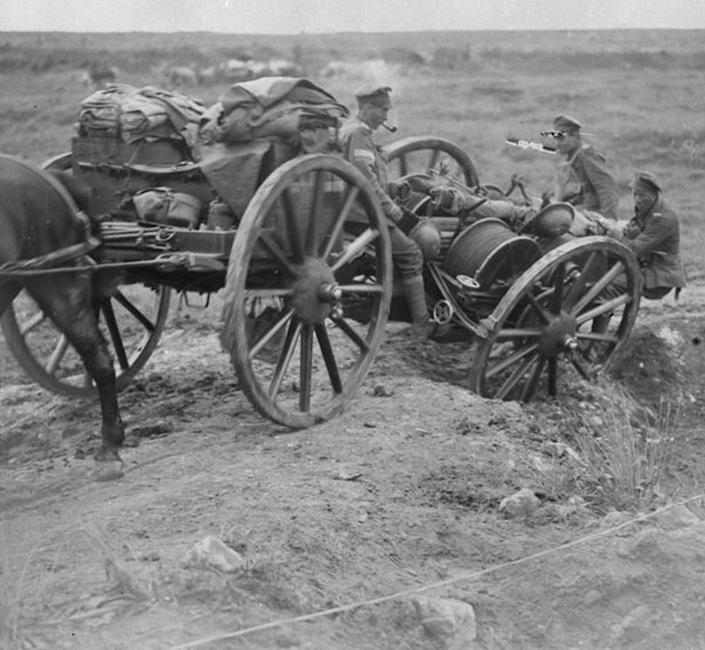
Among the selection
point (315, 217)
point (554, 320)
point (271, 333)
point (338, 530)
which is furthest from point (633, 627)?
point (554, 320)

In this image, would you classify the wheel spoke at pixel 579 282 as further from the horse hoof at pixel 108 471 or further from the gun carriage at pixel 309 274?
the horse hoof at pixel 108 471

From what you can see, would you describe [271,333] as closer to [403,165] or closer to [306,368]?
[306,368]

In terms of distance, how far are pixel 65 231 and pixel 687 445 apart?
4.90 metres

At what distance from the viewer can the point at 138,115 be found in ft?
23.0

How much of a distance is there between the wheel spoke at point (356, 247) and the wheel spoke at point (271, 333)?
399 mm

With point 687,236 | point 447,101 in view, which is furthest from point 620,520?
point 447,101

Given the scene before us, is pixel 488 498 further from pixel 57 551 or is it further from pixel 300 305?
pixel 57 551

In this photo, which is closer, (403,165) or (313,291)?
(313,291)

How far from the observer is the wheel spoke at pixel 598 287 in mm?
8578

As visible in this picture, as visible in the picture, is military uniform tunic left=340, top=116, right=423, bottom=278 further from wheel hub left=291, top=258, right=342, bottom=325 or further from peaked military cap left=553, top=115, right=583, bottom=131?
peaked military cap left=553, top=115, right=583, bottom=131

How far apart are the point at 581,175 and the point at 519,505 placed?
5568mm

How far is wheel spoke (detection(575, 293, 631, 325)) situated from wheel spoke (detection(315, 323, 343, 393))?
207cm

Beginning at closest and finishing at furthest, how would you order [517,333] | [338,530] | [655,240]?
[338,530], [517,333], [655,240]

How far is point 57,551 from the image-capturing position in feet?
17.0
